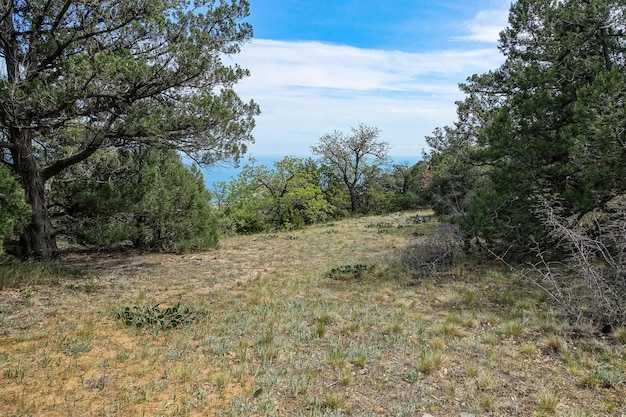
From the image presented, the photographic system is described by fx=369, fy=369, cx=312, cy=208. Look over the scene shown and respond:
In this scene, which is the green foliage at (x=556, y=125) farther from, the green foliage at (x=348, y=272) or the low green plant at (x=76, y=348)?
the low green plant at (x=76, y=348)

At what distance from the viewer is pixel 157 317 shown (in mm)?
4578

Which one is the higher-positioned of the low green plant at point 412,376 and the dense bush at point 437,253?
the dense bush at point 437,253

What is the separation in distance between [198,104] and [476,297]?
562cm

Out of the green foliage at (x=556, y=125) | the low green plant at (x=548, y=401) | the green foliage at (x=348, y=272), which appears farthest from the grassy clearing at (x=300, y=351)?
the green foliage at (x=556, y=125)

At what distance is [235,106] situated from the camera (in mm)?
7172

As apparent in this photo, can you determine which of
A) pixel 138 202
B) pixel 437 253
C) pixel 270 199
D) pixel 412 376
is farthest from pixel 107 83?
pixel 270 199

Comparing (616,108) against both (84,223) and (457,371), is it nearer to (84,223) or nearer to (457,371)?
(457,371)

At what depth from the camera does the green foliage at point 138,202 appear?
7.55 m

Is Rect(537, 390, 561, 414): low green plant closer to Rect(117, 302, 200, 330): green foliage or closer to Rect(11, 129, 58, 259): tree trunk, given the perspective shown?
Rect(117, 302, 200, 330): green foliage

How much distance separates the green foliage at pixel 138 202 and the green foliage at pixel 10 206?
151cm

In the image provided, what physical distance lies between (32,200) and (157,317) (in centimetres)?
404

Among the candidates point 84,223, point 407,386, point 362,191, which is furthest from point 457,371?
point 362,191

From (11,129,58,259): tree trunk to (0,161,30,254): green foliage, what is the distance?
2.36ft

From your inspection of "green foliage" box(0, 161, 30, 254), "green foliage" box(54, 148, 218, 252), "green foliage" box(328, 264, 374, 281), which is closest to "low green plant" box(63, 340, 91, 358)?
"green foliage" box(0, 161, 30, 254)
